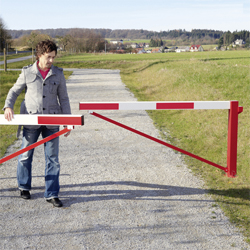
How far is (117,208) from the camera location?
162 inches

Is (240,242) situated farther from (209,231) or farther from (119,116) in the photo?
(119,116)

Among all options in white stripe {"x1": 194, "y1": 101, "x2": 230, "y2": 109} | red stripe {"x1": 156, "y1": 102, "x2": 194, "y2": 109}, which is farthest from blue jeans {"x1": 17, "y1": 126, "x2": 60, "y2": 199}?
white stripe {"x1": 194, "y1": 101, "x2": 230, "y2": 109}

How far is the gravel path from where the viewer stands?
3.35 m

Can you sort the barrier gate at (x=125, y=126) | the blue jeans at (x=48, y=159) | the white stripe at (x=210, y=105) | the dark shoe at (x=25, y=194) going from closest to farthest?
the barrier gate at (x=125, y=126) < the blue jeans at (x=48, y=159) < the dark shoe at (x=25, y=194) < the white stripe at (x=210, y=105)

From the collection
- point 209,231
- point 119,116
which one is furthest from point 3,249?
point 119,116

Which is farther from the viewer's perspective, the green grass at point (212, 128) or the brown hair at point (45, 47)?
the green grass at point (212, 128)

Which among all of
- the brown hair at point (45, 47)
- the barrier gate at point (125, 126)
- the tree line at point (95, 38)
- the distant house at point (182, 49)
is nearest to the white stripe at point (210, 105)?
the barrier gate at point (125, 126)

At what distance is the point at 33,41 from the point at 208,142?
118 ft

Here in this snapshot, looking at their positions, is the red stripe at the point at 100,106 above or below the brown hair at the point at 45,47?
below

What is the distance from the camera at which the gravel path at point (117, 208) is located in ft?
11.0

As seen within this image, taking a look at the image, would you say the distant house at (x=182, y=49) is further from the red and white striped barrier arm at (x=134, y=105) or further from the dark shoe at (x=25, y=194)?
the dark shoe at (x=25, y=194)

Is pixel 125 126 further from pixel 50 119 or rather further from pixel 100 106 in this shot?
pixel 50 119

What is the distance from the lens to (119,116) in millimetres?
10406

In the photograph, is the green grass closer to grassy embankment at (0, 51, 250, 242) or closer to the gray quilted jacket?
grassy embankment at (0, 51, 250, 242)
